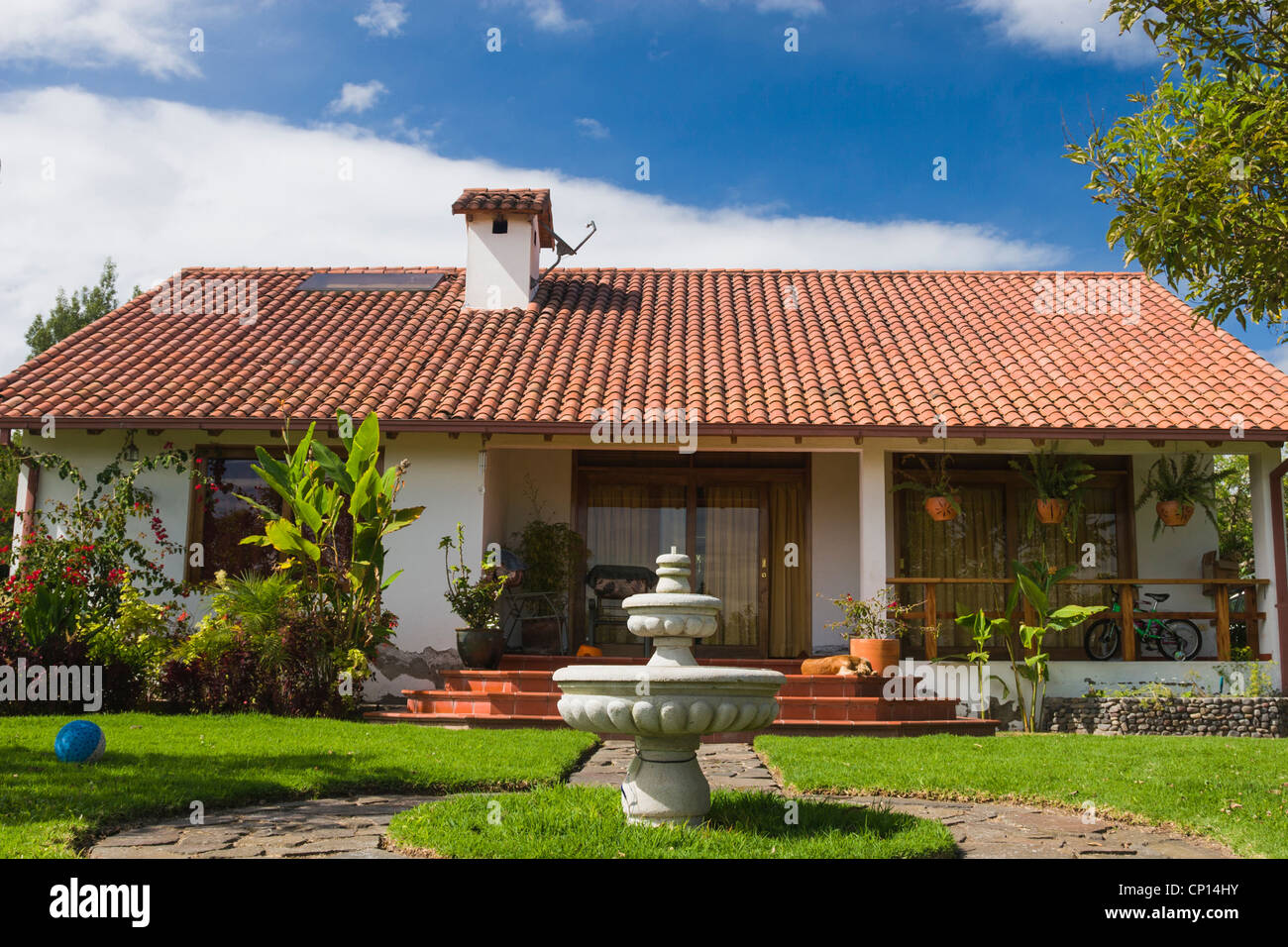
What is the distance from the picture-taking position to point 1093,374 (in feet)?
44.2

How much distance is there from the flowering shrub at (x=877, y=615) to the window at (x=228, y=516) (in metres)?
7.04

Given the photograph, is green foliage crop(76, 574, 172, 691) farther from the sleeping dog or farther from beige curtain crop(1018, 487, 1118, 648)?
beige curtain crop(1018, 487, 1118, 648)

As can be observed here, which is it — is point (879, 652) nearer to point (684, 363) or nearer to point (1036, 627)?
point (1036, 627)

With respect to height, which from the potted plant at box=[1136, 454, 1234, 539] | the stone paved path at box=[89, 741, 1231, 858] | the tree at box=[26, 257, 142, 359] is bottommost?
the stone paved path at box=[89, 741, 1231, 858]

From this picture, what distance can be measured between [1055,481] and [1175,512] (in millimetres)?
1549

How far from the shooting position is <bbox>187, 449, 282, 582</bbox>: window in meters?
12.7

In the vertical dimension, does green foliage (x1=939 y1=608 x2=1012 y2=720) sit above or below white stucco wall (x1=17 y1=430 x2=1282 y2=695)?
below

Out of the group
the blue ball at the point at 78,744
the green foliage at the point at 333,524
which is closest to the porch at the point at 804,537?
the green foliage at the point at 333,524

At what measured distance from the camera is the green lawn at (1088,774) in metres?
6.03

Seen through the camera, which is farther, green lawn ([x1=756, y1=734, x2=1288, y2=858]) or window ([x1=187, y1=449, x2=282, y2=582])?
window ([x1=187, y1=449, x2=282, y2=582])

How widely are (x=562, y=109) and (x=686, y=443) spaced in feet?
13.1

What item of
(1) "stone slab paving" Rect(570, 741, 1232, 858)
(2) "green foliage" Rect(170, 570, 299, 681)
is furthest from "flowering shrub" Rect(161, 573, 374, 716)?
(1) "stone slab paving" Rect(570, 741, 1232, 858)

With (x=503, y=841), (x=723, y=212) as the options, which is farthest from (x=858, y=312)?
(x=503, y=841)

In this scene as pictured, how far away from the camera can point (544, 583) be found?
521 inches
